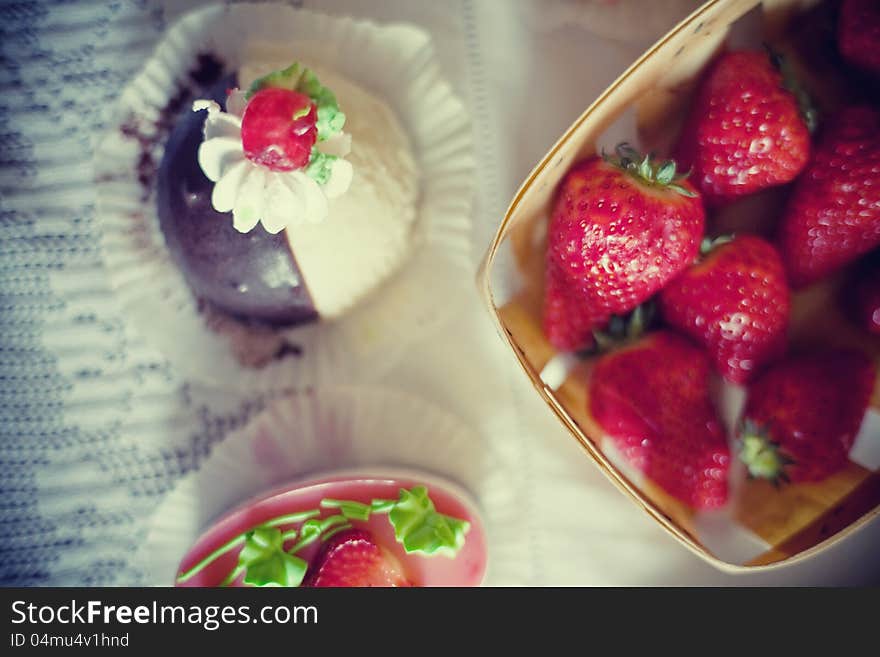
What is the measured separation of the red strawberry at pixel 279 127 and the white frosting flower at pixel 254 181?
0.03 metres

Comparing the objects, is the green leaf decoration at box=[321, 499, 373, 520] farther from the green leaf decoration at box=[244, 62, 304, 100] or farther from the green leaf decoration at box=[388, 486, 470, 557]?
the green leaf decoration at box=[244, 62, 304, 100]

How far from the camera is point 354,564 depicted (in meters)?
0.79

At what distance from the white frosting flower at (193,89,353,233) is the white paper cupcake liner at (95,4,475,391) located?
22 centimetres

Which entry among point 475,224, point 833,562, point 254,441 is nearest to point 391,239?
point 475,224

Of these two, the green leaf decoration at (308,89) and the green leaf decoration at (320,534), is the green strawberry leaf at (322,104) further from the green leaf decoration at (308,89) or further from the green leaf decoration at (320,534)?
the green leaf decoration at (320,534)

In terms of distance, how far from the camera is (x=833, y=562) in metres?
0.91

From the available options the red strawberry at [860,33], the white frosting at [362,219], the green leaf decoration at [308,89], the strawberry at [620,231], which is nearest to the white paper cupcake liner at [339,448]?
the white frosting at [362,219]

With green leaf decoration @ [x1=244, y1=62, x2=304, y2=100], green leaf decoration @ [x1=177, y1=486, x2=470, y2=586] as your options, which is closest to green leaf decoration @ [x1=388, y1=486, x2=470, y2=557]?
green leaf decoration @ [x1=177, y1=486, x2=470, y2=586]

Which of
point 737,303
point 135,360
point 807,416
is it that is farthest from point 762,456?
point 135,360

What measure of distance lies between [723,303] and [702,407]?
12 cm

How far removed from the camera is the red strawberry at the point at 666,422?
743mm

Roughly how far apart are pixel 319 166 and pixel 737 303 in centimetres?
45

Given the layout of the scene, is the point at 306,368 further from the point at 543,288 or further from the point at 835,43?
the point at 835,43

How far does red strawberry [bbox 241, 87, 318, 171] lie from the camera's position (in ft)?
2.02
